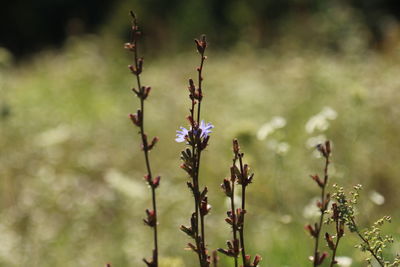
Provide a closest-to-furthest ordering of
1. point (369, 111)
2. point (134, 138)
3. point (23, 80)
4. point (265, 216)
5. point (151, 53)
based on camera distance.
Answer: point (265, 216) < point (369, 111) < point (134, 138) < point (23, 80) < point (151, 53)

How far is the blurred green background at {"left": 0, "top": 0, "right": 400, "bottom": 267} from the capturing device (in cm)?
281

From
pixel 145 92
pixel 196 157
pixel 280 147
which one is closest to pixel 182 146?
pixel 280 147

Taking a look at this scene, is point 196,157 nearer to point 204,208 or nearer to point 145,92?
point 204,208

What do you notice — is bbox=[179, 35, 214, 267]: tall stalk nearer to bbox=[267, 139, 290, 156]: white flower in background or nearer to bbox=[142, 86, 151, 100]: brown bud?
bbox=[142, 86, 151, 100]: brown bud

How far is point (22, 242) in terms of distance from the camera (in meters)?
Result: 2.90

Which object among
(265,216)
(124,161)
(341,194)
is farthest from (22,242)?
(341,194)

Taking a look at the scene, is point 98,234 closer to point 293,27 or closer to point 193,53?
point 293,27

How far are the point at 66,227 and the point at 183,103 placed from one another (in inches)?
106

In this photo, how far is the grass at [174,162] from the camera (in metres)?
2.83

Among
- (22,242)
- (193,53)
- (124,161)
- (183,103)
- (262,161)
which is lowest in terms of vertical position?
(22,242)

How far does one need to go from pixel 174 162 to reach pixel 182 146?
→ 38cm

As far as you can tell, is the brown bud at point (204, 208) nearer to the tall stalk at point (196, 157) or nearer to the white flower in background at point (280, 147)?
the tall stalk at point (196, 157)

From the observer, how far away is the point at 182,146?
4.55 meters

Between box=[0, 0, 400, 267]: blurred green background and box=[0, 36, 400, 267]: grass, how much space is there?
0.04ft
